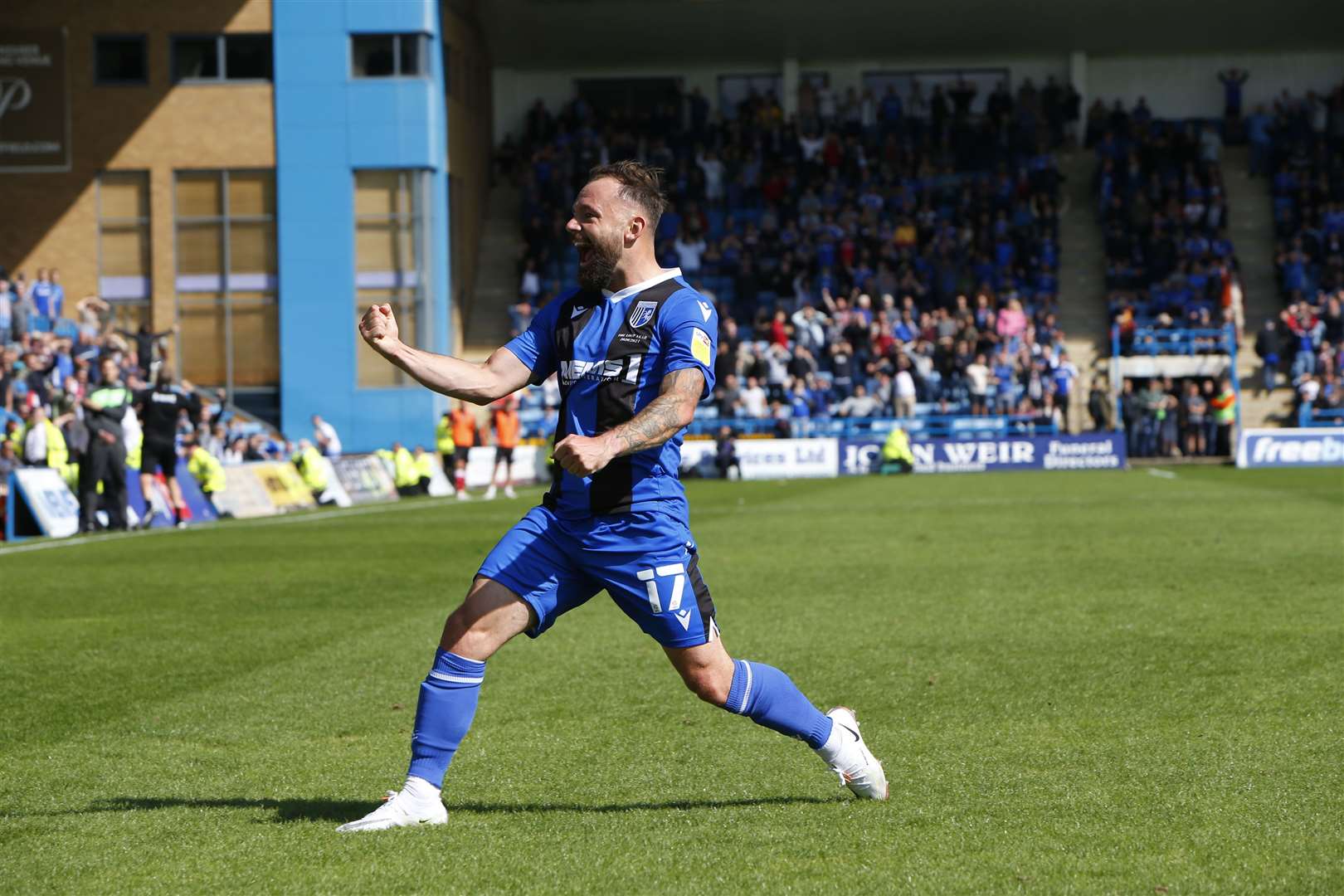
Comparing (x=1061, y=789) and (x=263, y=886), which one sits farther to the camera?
(x=1061, y=789)

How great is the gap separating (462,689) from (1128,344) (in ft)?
116

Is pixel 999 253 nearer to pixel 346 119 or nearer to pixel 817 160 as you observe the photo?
pixel 817 160

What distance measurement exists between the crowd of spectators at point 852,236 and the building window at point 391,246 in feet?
8.83

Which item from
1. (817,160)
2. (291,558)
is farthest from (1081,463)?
(291,558)

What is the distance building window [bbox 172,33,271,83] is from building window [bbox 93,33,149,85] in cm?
74

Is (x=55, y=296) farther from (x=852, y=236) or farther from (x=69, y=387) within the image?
(x=852, y=236)

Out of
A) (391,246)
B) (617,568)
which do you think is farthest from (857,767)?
(391,246)

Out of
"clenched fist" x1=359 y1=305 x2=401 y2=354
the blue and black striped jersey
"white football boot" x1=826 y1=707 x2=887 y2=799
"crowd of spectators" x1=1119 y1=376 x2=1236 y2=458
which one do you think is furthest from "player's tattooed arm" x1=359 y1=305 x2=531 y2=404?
"crowd of spectators" x1=1119 y1=376 x2=1236 y2=458

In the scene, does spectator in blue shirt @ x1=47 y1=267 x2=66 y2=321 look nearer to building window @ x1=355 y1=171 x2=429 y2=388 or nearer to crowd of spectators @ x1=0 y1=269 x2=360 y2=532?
crowd of spectators @ x1=0 y1=269 x2=360 y2=532

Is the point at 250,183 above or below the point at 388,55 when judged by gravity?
below

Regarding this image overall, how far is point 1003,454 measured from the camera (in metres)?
36.0

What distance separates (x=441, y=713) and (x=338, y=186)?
34497mm

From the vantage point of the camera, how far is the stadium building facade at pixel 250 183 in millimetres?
38312

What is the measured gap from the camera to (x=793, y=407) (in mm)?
37094
